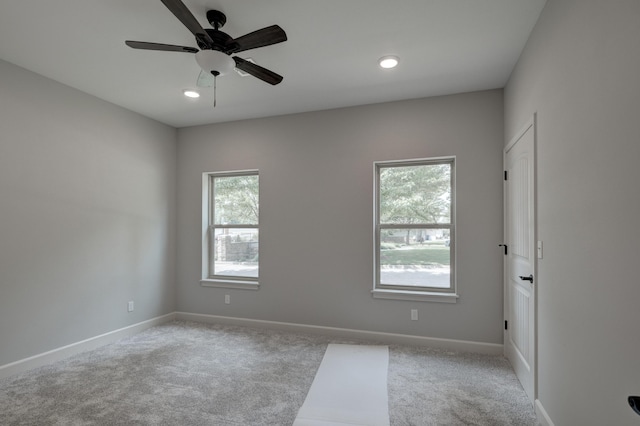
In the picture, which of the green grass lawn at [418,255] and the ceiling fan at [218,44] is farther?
the green grass lawn at [418,255]

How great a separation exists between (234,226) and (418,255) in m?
2.42

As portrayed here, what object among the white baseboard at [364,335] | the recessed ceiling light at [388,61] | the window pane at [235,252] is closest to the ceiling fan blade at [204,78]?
the recessed ceiling light at [388,61]

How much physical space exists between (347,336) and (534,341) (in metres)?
1.97

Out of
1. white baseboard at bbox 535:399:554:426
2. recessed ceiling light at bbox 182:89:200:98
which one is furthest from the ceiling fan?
white baseboard at bbox 535:399:554:426

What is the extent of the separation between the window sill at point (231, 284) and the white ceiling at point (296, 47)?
2229 mm

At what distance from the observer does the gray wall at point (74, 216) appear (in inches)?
114

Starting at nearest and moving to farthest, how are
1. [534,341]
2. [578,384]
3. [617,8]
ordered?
1. [617,8]
2. [578,384]
3. [534,341]

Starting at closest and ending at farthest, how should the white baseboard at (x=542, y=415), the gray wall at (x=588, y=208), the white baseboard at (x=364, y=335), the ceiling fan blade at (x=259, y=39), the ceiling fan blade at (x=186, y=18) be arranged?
the gray wall at (x=588, y=208), the ceiling fan blade at (x=186, y=18), the ceiling fan blade at (x=259, y=39), the white baseboard at (x=542, y=415), the white baseboard at (x=364, y=335)

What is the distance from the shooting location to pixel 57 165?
10.6ft

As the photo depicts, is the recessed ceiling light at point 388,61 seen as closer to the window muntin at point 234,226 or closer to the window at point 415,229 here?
the window at point 415,229

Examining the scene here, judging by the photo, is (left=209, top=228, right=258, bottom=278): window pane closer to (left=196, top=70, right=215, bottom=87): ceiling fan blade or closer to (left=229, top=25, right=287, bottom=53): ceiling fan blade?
(left=196, top=70, right=215, bottom=87): ceiling fan blade

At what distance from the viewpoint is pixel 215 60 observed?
6.88ft

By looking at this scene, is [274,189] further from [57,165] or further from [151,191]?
[57,165]

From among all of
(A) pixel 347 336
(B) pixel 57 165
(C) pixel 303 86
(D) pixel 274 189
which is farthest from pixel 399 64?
(B) pixel 57 165
